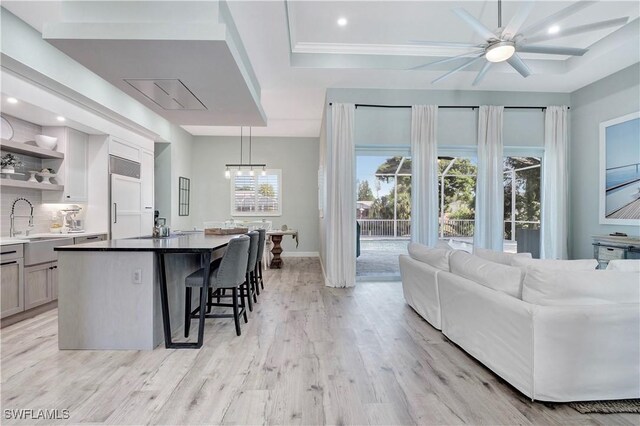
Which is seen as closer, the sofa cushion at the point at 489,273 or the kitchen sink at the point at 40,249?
the sofa cushion at the point at 489,273

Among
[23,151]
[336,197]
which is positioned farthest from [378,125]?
[23,151]

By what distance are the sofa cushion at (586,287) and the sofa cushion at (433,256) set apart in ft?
3.75

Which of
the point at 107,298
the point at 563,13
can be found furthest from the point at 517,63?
the point at 107,298

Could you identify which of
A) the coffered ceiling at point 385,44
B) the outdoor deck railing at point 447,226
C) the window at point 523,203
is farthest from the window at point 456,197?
the coffered ceiling at point 385,44

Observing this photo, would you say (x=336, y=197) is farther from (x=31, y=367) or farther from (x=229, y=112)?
(x=31, y=367)

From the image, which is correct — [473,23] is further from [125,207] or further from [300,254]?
[300,254]

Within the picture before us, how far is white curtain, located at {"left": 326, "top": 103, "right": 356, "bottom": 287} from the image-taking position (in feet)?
16.7

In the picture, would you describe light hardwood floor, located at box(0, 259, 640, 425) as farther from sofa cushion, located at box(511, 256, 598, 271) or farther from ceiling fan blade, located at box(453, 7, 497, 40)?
ceiling fan blade, located at box(453, 7, 497, 40)

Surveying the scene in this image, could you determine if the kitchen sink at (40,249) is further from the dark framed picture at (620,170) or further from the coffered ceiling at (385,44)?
the dark framed picture at (620,170)

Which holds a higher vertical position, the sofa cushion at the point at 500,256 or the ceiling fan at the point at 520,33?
the ceiling fan at the point at 520,33

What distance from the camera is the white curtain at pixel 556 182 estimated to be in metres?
5.30

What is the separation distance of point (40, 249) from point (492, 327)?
459 centimetres

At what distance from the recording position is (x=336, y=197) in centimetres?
510

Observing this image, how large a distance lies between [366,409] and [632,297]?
69.4 inches
